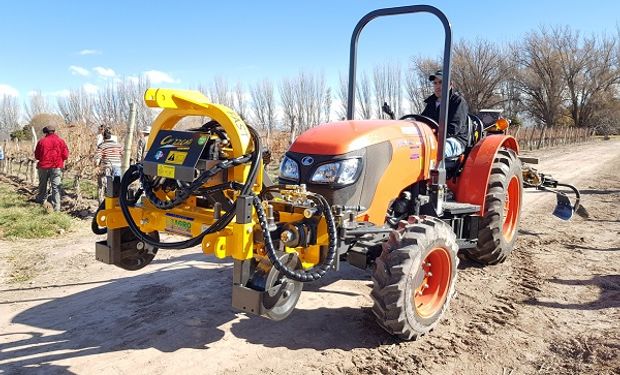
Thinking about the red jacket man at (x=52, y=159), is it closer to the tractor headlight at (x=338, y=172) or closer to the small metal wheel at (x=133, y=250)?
the small metal wheel at (x=133, y=250)

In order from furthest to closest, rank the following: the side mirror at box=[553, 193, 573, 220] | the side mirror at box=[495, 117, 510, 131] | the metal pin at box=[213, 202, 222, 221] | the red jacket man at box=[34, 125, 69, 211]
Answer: the red jacket man at box=[34, 125, 69, 211] < the side mirror at box=[553, 193, 573, 220] < the side mirror at box=[495, 117, 510, 131] < the metal pin at box=[213, 202, 222, 221]

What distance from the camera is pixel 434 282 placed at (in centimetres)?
395

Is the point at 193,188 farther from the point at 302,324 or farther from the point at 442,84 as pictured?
the point at 442,84

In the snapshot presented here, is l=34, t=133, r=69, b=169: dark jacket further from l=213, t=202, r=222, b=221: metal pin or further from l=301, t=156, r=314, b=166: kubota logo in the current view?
l=213, t=202, r=222, b=221: metal pin

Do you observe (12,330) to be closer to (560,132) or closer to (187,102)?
(187,102)

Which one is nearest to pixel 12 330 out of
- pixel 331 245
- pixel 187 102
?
pixel 187 102

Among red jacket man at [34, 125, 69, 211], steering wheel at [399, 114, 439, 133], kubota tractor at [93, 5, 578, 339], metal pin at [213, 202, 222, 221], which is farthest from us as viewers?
red jacket man at [34, 125, 69, 211]

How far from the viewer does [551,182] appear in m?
7.14

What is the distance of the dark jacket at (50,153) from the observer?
9734mm

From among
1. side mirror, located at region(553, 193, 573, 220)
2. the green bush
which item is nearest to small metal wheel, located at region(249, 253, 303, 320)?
side mirror, located at region(553, 193, 573, 220)

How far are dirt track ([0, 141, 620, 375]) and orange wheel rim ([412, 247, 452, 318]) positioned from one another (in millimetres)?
220

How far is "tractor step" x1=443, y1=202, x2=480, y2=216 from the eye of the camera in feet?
15.1

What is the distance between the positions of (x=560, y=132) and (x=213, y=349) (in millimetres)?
41946

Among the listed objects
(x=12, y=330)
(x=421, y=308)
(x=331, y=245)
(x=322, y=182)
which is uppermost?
(x=322, y=182)
